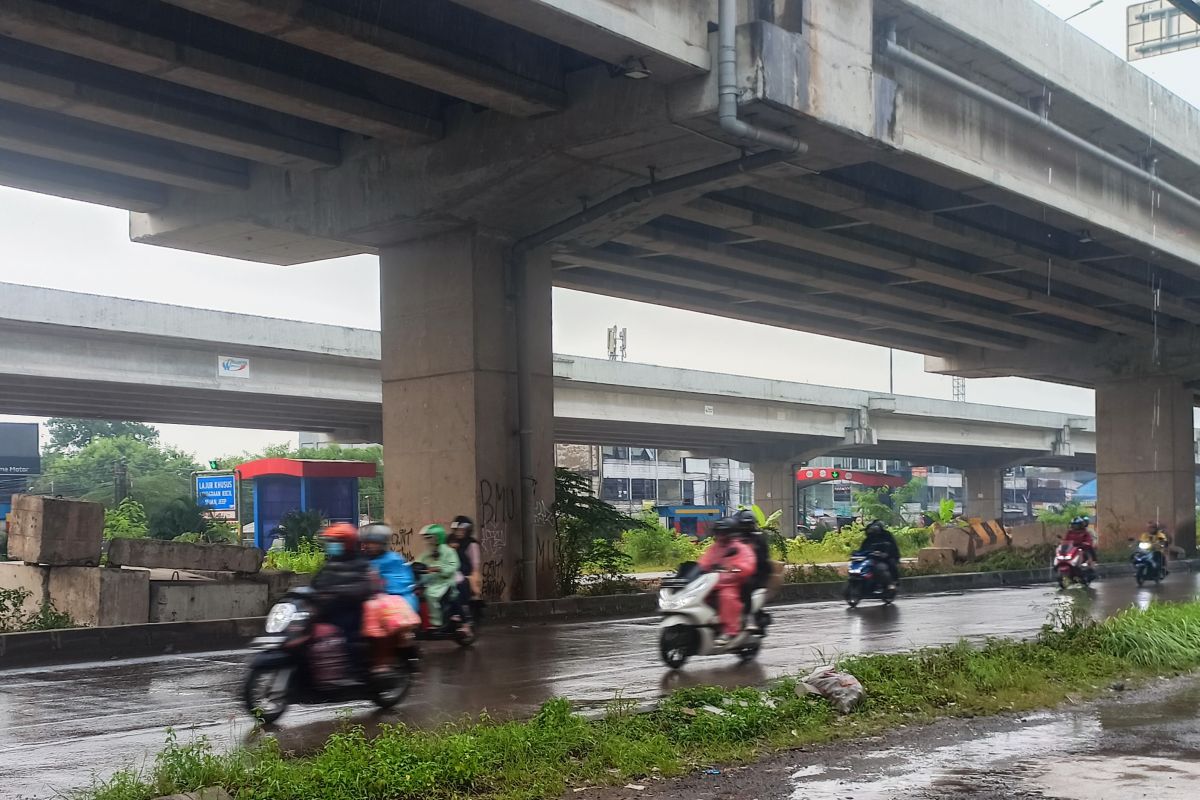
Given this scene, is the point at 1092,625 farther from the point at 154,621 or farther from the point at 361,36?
the point at 154,621

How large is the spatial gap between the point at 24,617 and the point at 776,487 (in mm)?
55860

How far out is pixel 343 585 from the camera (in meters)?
9.05

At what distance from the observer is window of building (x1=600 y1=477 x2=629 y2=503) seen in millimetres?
104812

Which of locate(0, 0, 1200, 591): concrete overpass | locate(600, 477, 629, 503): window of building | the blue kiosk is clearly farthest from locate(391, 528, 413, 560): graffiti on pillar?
locate(600, 477, 629, 503): window of building

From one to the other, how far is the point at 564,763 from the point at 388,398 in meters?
12.7

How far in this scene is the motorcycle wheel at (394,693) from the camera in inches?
372

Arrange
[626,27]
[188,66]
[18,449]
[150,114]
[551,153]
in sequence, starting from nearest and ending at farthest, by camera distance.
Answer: [626,27] → [188,66] → [150,114] → [551,153] → [18,449]

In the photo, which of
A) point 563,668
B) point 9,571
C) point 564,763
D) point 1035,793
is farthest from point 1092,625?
point 9,571

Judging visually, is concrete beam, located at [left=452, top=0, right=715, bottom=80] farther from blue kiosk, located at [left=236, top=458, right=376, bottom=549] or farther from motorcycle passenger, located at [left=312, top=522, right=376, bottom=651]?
blue kiosk, located at [left=236, top=458, right=376, bottom=549]

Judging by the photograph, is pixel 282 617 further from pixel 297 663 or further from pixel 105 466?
pixel 105 466

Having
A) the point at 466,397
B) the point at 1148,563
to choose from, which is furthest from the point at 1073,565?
the point at 466,397

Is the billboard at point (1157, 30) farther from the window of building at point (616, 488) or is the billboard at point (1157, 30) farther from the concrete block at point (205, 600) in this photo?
the window of building at point (616, 488)

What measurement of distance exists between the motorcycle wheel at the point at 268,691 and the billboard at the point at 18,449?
52045 mm

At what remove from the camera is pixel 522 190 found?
1734 cm
